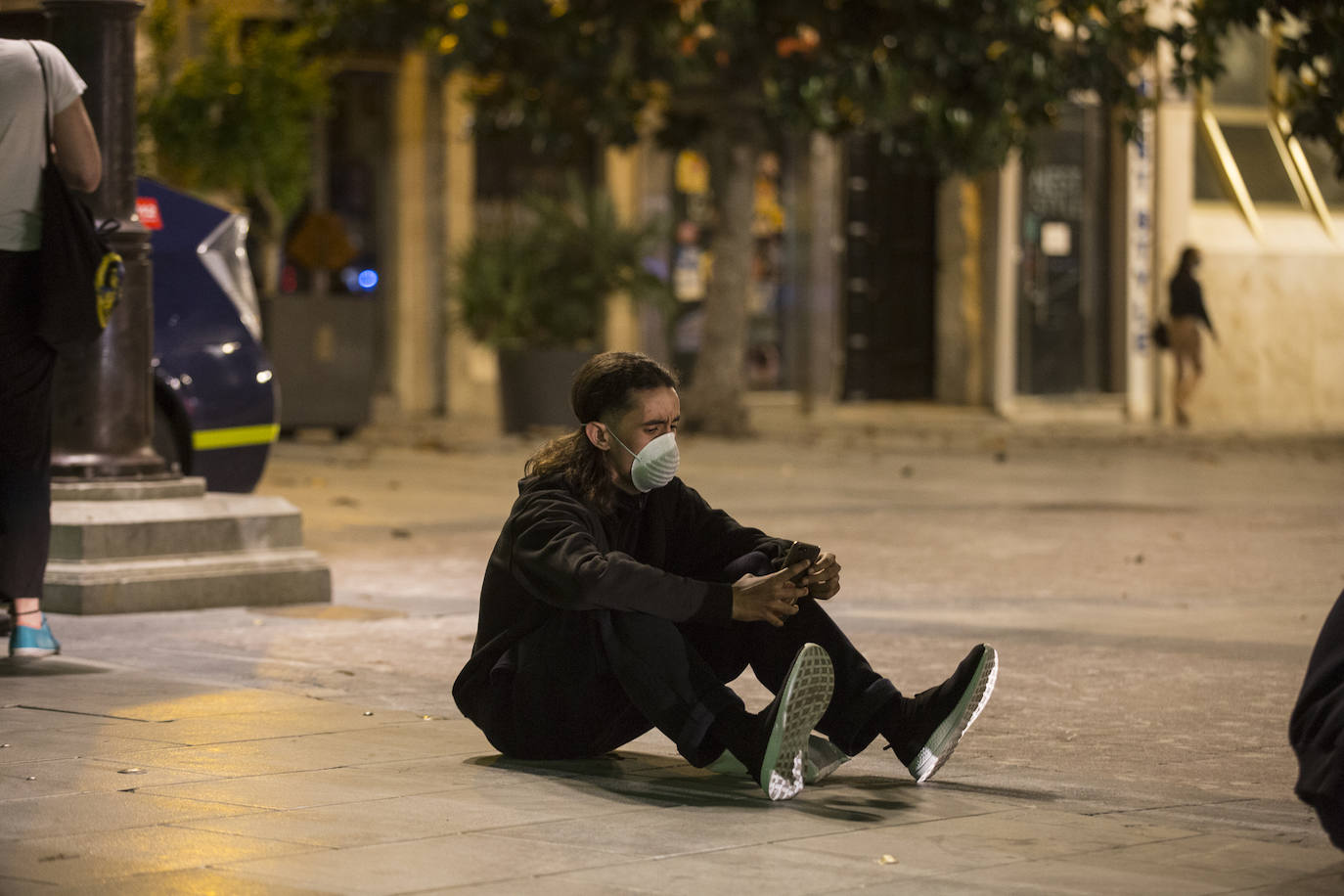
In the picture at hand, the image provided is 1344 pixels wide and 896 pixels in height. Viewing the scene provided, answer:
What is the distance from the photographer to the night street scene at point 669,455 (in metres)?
4.93

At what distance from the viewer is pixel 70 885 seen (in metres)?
4.14

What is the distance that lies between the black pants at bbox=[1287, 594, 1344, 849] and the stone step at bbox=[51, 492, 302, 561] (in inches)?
188

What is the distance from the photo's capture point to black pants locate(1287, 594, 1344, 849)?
4.26 meters

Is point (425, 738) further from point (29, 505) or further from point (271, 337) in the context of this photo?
point (271, 337)

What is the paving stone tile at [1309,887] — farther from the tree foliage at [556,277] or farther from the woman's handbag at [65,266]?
the tree foliage at [556,277]

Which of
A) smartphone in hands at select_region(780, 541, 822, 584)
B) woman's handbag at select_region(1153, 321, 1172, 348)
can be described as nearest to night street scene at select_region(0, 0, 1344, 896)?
smartphone in hands at select_region(780, 541, 822, 584)

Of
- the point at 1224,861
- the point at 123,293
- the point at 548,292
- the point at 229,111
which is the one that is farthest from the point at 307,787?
the point at 548,292

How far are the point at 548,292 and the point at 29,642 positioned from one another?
42.4 feet

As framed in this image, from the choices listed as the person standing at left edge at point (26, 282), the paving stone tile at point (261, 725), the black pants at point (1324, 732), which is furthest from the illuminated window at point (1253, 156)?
the black pants at point (1324, 732)

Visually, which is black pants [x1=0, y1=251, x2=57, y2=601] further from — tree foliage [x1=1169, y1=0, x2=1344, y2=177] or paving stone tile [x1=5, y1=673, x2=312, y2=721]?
tree foliage [x1=1169, y1=0, x2=1344, y2=177]

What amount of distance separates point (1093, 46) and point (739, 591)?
1435cm

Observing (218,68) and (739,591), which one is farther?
(218,68)

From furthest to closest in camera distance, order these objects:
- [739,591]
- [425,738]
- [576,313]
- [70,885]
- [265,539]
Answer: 1. [576,313]
2. [265,539]
3. [425,738]
4. [739,591]
5. [70,885]

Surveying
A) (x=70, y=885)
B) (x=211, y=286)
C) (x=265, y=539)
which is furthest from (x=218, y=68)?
→ (x=70, y=885)
